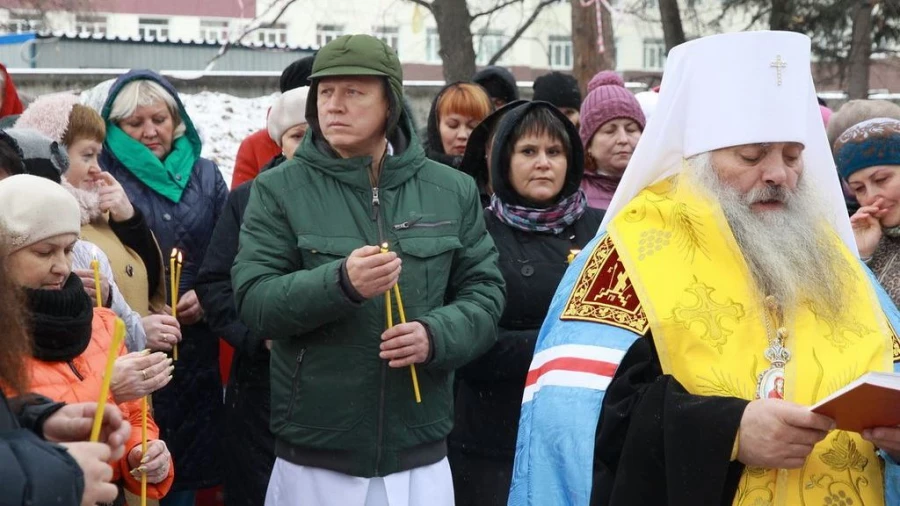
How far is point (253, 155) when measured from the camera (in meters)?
6.93

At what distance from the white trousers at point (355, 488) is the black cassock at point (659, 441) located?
105cm

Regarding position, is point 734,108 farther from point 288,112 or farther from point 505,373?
point 288,112

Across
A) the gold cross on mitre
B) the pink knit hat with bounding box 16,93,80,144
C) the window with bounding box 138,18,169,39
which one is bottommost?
the pink knit hat with bounding box 16,93,80,144

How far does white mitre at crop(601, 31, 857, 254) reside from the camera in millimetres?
3855

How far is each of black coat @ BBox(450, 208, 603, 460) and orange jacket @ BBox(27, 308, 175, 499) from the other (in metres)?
1.42

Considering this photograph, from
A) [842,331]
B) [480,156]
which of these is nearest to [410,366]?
[842,331]

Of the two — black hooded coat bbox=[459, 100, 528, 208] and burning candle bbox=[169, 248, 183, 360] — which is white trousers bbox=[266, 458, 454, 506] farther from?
black hooded coat bbox=[459, 100, 528, 208]

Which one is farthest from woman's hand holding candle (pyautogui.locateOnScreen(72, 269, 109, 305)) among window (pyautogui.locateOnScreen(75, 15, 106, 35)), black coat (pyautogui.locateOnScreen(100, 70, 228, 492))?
window (pyautogui.locateOnScreen(75, 15, 106, 35))

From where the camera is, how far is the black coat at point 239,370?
5.59 meters

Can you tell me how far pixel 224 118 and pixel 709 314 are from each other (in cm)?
1267

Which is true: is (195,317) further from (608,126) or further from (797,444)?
(797,444)

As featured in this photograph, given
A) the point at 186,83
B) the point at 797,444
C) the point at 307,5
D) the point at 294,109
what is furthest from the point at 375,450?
the point at 307,5

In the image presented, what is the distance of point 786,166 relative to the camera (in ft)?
12.9

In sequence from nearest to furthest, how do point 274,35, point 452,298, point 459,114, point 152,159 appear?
point 452,298, point 152,159, point 459,114, point 274,35
